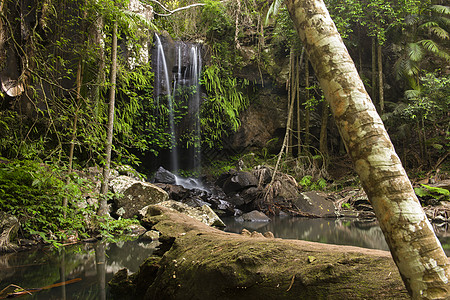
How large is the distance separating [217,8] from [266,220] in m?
8.77

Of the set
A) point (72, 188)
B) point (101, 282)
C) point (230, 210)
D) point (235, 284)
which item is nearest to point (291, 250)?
point (235, 284)

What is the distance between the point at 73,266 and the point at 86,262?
0.19m

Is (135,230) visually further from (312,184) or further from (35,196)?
(312,184)

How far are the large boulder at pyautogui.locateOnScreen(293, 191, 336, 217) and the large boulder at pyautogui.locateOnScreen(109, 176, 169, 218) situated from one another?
171 inches

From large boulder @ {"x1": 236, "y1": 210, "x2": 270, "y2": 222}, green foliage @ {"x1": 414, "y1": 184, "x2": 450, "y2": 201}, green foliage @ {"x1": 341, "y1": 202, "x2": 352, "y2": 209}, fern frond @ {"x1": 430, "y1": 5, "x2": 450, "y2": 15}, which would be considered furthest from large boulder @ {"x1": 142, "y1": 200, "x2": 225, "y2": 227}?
fern frond @ {"x1": 430, "y1": 5, "x2": 450, "y2": 15}

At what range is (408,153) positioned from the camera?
39.8ft

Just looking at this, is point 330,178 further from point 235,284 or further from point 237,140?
point 235,284

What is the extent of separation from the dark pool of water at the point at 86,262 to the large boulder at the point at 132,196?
154 cm

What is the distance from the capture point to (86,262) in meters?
3.84

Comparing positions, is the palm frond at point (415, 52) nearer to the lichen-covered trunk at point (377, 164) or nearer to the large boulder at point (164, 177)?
the large boulder at point (164, 177)

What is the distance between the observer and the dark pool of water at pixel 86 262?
9.58ft

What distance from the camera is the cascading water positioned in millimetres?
11797

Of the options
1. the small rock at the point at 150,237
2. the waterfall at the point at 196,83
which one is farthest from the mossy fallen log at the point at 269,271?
the waterfall at the point at 196,83

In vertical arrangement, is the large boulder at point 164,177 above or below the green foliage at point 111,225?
below
